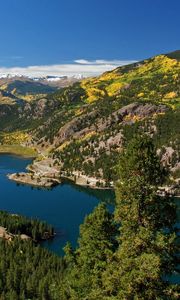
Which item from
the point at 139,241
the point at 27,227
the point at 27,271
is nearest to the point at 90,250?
the point at 139,241

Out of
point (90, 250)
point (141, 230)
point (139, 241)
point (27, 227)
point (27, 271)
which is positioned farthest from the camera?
point (27, 227)

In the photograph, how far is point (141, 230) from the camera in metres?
33.3

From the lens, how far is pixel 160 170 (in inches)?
1388

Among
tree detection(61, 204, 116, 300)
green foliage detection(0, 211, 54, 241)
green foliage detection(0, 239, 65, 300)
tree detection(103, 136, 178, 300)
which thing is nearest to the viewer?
tree detection(103, 136, 178, 300)

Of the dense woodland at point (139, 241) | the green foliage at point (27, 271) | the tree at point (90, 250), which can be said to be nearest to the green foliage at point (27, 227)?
the green foliage at point (27, 271)

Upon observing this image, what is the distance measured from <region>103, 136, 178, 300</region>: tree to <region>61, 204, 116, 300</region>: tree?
637 cm

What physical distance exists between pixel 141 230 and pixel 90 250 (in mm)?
11590

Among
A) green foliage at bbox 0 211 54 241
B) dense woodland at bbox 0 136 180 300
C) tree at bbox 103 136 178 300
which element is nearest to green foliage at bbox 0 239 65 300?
green foliage at bbox 0 211 54 241

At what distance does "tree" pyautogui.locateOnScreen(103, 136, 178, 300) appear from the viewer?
32.3 m

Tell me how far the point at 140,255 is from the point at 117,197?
16.8 feet

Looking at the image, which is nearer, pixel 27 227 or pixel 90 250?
pixel 90 250

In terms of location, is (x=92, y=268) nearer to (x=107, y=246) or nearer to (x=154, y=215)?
(x=107, y=246)

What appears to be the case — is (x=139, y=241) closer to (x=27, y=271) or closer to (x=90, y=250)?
(x=90, y=250)

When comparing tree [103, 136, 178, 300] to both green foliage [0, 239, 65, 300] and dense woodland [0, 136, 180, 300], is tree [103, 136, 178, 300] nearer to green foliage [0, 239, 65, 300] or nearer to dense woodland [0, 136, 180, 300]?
dense woodland [0, 136, 180, 300]
